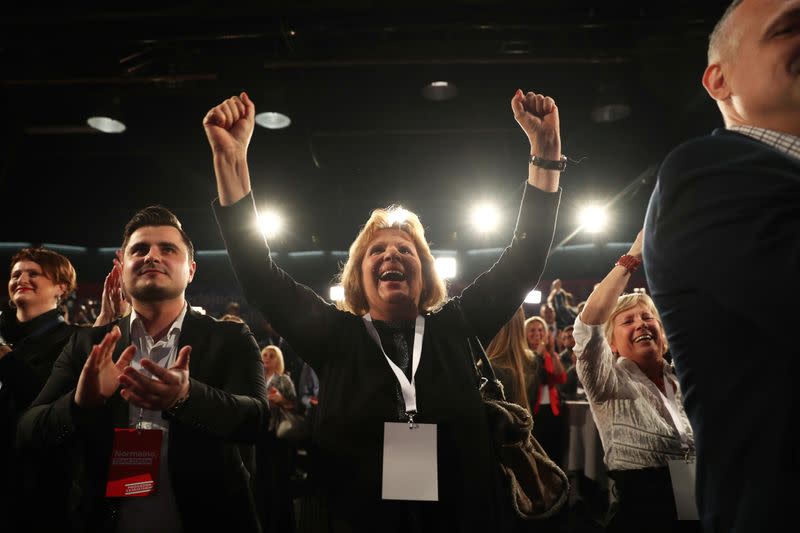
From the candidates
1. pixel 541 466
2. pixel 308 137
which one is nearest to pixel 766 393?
pixel 541 466

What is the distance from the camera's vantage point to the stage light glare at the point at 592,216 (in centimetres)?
821

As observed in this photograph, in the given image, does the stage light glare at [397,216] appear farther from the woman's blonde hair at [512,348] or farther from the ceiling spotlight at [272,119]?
the ceiling spotlight at [272,119]

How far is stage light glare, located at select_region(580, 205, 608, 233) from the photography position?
8.21 meters

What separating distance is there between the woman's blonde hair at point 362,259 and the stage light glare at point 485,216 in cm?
649

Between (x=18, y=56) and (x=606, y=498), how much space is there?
6357 millimetres

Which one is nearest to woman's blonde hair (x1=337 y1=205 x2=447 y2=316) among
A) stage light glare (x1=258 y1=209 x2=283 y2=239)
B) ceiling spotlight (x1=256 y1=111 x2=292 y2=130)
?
ceiling spotlight (x1=256 y1=111 x2=292 y2=130)

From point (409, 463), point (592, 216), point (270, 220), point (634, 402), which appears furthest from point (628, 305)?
point (270, 220)

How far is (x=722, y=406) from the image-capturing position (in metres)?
0.70

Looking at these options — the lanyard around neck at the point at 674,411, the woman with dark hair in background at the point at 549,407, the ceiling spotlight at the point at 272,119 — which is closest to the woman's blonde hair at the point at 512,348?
the lanyard around neck at the point at 674,411

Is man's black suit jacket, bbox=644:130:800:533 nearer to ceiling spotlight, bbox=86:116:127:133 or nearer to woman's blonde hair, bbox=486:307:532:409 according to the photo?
woman's blonde hair, bbox=486:307:532:409

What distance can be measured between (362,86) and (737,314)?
5111 mm

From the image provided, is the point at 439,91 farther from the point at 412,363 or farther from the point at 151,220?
the point at 412,363

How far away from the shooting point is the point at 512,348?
2.99 m

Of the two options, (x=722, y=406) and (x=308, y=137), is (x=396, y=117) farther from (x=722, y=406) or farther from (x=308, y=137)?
(x=722, y=406)
